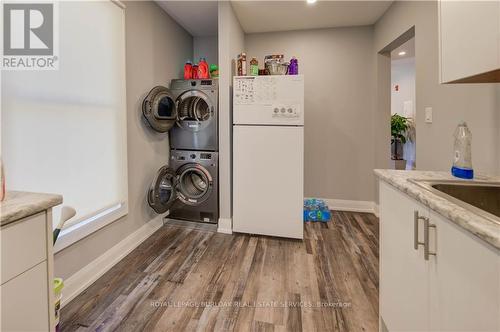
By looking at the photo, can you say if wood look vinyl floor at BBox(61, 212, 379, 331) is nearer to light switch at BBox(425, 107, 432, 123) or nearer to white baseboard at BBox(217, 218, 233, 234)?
white baseboard at BBox(217, 218, 233, 234)

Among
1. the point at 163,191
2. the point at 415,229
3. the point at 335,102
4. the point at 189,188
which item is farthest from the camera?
the point at 335,102

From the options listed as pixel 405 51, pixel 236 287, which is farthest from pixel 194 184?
pixel 405 51

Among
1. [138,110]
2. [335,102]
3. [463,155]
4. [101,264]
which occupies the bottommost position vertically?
[101,264]

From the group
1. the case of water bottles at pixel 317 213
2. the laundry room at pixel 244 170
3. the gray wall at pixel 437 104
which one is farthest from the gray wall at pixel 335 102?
the gray wall at pixel 437 104

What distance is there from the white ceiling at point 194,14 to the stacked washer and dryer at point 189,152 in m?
0.81

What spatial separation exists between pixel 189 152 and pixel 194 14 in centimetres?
166

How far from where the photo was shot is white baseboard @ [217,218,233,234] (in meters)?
2.79

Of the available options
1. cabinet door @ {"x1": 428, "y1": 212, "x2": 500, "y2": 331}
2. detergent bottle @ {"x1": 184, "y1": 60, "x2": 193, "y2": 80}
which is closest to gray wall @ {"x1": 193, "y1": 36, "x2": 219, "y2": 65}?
detergent bottle @ {"x1": 184, "y1": 60, "x2": 193, "y2": 80}

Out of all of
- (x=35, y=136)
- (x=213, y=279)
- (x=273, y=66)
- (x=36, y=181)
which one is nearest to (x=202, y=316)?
(x=213, y=279)

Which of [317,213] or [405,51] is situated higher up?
[405,51]

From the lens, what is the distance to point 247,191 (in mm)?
2684

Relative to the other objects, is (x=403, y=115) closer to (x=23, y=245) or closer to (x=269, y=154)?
(x=269, y=154)

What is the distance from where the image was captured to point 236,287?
1833mm

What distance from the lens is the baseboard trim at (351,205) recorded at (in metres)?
3.47
